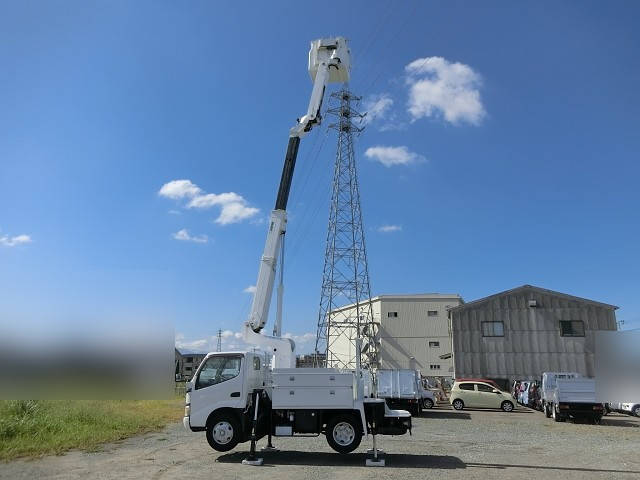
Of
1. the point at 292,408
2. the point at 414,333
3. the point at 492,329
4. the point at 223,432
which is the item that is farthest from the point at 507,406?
the point at 414,333

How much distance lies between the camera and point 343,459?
11.7 metres

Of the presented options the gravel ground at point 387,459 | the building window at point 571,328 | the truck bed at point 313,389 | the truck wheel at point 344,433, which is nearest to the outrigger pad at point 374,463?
the gravel ground at point 387,459

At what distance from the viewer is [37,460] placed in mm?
11727

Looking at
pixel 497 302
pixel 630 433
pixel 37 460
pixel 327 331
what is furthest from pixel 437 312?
pixel 37 460

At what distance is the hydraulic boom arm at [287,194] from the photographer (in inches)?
564

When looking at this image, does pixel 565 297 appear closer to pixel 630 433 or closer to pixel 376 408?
pixel 630 433

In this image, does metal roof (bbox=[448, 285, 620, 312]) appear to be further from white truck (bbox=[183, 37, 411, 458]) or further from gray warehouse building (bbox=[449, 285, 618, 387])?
white truck (bbox=[183, 37, 411, 458])

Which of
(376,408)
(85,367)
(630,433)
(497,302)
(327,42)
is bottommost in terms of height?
Answer: (630,433)

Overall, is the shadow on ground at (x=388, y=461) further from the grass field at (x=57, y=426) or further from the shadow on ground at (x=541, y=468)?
the grass field at (x=57, y=426)

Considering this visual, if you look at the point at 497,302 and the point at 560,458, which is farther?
the point at 497,302

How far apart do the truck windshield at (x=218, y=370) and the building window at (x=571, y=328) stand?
3358 cm

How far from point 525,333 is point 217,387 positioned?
32.4m

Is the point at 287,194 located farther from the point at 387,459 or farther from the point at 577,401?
the point at 577,401

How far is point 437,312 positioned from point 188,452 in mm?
46247
